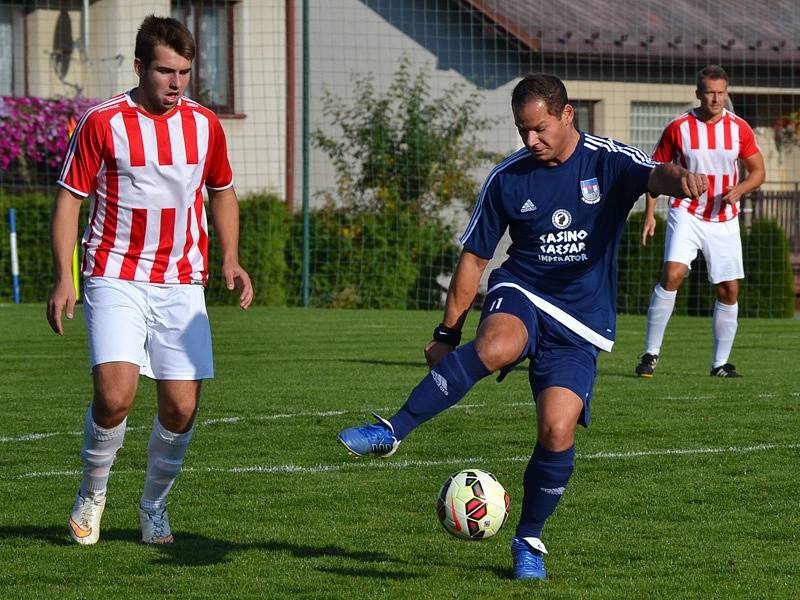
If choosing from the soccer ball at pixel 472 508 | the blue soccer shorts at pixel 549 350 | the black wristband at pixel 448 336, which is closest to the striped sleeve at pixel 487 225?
the blue soccer shorts at pixel 549 350

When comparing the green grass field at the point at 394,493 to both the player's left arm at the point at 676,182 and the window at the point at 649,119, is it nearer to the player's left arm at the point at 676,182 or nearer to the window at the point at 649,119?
the player's left arm at the point at 676,182

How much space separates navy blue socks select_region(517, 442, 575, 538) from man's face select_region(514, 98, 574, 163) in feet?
3.52

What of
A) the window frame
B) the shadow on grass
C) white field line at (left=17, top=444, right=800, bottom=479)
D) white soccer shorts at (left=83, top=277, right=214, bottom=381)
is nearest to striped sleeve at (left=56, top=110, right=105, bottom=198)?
white soccer shorts at (left=83, top=277, right=214, bottom=381)

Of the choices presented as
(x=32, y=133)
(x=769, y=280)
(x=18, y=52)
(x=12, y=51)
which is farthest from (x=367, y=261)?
(x=12, y=51)

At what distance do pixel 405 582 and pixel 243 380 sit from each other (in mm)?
6129

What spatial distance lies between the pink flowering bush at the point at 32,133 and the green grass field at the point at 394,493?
966 cm

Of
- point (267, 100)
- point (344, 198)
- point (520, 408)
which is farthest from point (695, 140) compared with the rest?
point (267, 100)

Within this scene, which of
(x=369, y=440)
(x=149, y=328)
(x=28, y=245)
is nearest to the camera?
(x=369, y=440)

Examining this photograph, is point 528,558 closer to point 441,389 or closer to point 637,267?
point 441,389

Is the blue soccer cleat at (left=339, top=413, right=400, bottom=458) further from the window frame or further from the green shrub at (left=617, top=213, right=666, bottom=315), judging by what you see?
the window frame

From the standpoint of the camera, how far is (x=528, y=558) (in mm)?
4984

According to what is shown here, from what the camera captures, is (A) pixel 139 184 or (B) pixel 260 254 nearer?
(A) pixel 139 184

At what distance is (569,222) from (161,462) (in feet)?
5.97

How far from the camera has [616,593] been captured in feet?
15.6
